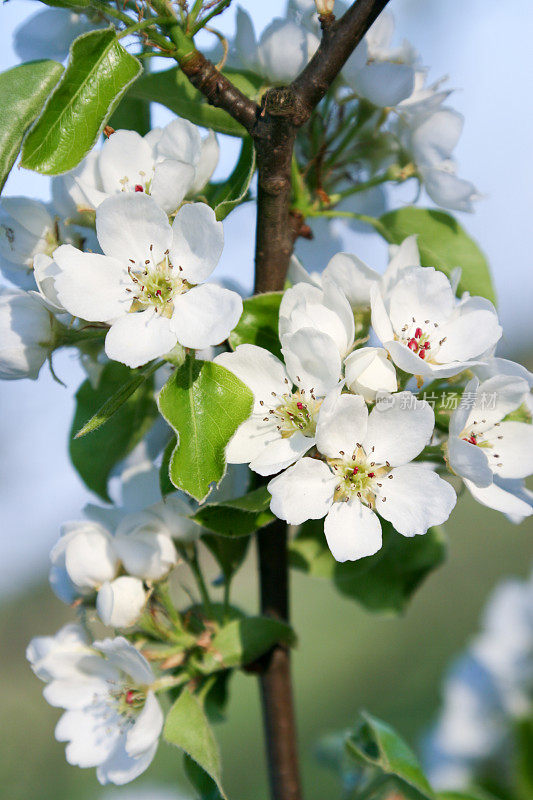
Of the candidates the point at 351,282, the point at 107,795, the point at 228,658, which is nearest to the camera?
the point at 351,282

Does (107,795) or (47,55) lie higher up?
(47,55)

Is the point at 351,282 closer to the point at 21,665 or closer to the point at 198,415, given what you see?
the point at 198,415

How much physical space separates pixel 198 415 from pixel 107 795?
9.50 feet

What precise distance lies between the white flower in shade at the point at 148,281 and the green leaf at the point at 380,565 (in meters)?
0.39

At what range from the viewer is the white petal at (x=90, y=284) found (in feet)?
2.31

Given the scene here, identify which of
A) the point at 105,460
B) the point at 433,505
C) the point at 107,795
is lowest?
the point at 107,795

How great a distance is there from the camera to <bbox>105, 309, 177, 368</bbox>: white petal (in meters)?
0.67

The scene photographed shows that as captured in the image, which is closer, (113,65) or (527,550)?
(113,65)

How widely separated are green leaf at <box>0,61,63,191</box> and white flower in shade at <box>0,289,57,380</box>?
0.13 m

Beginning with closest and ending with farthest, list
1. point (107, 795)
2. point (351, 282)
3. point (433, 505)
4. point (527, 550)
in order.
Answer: point (433, 505) → point (351, 282) → point (107, 795) → point (527, 550)

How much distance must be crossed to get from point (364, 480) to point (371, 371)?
0.34ft

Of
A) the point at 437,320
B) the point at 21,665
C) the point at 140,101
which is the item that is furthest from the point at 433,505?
the point at 21,665

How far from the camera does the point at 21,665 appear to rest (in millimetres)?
4816

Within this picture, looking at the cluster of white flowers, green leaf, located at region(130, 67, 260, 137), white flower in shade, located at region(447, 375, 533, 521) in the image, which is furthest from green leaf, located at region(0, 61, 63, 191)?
the cluster of white flowers
